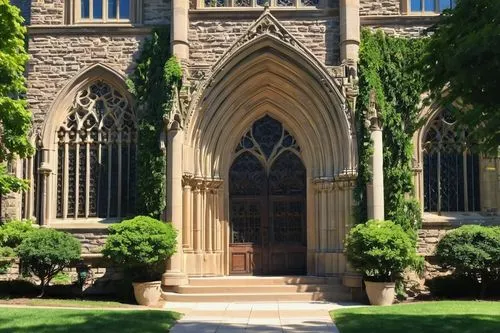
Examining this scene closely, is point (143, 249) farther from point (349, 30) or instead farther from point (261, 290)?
point (349, 30)

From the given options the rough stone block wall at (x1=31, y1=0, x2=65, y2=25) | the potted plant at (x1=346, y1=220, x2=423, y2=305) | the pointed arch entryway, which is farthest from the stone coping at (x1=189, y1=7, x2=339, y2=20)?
the potted plant at (x1=346, y1=220, x2=423, y2=305)

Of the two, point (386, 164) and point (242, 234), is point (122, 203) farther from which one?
point (386, 164)

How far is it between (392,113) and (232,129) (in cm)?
466

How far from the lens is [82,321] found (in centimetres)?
1153

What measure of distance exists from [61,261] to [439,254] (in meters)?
9.77

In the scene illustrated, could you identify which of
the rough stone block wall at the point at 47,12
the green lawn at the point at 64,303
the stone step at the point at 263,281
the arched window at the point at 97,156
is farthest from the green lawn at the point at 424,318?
the rough stone block wall at the point at 47,12

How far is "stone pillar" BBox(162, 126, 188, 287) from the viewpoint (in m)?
16.8

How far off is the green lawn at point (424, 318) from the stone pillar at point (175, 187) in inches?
194

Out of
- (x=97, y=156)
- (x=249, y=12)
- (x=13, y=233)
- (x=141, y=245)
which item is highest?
(x=249, y=12)

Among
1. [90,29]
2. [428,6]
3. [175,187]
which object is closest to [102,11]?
[90,29]

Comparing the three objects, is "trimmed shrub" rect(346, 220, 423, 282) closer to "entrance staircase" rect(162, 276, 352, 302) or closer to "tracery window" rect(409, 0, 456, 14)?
"entrance staircase" rect(162, 276, 352, 302)

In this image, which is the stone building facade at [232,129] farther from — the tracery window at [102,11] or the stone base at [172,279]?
the stone base at [172,279]

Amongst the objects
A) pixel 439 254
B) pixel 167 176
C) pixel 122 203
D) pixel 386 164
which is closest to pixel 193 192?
pixel 167 176

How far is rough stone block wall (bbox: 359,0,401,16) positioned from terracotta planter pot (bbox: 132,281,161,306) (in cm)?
970
